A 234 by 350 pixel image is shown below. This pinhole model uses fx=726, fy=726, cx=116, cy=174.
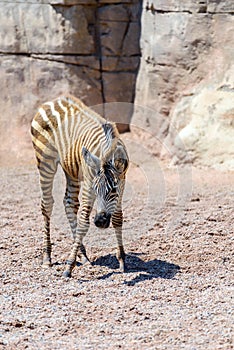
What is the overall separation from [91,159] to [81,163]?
444 mm

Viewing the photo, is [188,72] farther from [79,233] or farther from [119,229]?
[79,233]

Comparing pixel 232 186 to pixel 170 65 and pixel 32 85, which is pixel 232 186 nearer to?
pixel 170 65

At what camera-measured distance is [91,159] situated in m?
6.24

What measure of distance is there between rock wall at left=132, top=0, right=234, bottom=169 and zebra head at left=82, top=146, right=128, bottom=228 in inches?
177

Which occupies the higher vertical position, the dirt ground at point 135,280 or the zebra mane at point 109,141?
the zebra mane at point 109,141

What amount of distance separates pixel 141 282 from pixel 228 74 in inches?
202

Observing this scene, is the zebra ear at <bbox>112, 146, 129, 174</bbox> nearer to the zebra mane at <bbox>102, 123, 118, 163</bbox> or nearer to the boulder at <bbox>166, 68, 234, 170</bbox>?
the zebra mane at <bbox>102, 123, 118, 163</bbox>

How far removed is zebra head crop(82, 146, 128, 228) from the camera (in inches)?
239

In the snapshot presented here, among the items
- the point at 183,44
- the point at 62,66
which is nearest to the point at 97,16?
the point at 62,66

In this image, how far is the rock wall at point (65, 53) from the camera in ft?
39.5

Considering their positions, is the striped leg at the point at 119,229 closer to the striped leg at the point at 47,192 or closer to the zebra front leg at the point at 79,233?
the zebra front leg at the point at 79,233

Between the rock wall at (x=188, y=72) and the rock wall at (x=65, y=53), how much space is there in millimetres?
396

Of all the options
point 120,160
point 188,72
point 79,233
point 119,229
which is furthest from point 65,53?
point 120,160

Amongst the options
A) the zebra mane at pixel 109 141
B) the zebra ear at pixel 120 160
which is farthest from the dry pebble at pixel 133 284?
the zebra mane at pixel 109 141
